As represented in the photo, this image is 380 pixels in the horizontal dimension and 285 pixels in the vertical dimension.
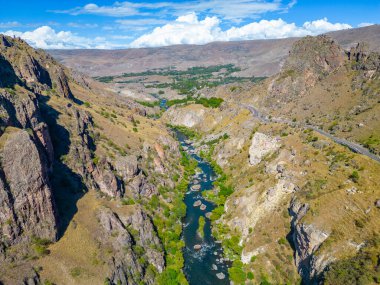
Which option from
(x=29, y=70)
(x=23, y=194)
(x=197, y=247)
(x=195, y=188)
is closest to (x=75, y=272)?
(x=23, y=194)

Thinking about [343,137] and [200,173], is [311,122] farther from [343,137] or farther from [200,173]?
[200,173]

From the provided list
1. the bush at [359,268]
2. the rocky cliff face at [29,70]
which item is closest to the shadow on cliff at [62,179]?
the rocky cliff face at [29,70]

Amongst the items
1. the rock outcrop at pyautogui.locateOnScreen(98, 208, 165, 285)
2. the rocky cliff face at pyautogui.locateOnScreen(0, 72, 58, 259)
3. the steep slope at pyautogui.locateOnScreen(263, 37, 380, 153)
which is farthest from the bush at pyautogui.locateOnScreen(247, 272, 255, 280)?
the steep slope at pyautogui.locateOnScreen(263, 37, 380, 153)

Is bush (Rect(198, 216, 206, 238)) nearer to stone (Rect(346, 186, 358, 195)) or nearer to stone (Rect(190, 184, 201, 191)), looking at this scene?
stone (Rect(190, 184, 201, 191))

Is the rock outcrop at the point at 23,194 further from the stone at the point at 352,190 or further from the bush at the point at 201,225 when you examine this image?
the stone at the point at 352,190

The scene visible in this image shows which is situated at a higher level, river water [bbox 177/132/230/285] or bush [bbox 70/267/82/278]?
bush [bbox 70/267/82/278]

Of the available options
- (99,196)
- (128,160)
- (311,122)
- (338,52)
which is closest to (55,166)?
(99,196)

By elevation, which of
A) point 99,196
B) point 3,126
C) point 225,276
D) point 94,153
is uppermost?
point 3,126
